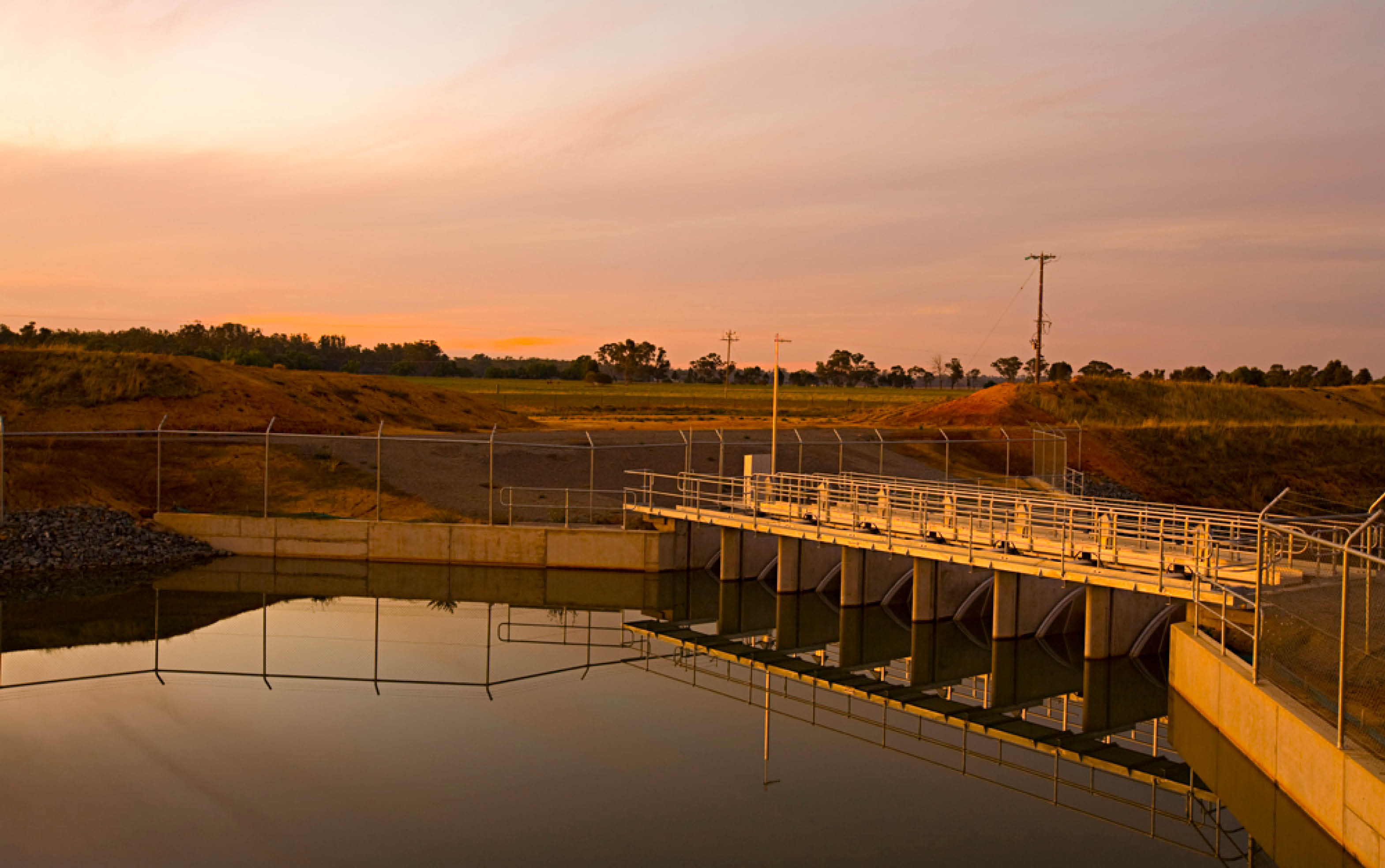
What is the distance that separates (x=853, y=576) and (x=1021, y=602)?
16.3 ft

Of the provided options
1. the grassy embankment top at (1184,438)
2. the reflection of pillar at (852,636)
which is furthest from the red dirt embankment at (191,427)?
the grassy embankment top at (1184,438)

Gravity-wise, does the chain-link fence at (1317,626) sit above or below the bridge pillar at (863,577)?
above

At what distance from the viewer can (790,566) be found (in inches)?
1228

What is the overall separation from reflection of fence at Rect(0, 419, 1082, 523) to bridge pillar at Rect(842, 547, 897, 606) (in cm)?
619

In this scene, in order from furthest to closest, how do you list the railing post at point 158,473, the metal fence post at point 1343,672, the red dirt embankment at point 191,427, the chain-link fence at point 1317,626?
the red dirt embankment at point 191,427, the railing post at point 158,473, the chain-link fence at point 1317,626, the metal fence post at point 1343,672

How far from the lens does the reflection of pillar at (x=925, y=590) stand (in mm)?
27031

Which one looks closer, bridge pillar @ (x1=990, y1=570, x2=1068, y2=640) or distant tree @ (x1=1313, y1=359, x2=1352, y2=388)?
bridge pillar @ (x1=990, y1=570, x2=1068, y2=640)

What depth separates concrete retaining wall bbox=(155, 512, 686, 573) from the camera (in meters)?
33.3

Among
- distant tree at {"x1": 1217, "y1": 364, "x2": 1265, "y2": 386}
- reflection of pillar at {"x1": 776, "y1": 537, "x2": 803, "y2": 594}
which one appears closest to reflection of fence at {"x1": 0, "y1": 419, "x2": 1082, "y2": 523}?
reflection of pillar at {"x1": 776, "y1": 537, "x2": 803, "y2": 594}

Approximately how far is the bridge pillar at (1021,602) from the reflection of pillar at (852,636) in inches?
118

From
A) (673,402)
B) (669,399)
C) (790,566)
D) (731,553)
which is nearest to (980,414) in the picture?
(731,553)

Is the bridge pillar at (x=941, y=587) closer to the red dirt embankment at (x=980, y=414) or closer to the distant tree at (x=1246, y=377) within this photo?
the red dirt embankment at (x=980, y=414)

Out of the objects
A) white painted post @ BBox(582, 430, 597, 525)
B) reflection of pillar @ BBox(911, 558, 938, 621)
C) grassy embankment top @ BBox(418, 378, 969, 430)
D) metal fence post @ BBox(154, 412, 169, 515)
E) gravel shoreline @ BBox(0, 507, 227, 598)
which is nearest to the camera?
reflection of pillar @ BBox(911, 558, 938, 621)

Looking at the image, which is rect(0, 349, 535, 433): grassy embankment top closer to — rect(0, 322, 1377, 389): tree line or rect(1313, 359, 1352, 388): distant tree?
rect(0, 322, 1377, 389): tree line
